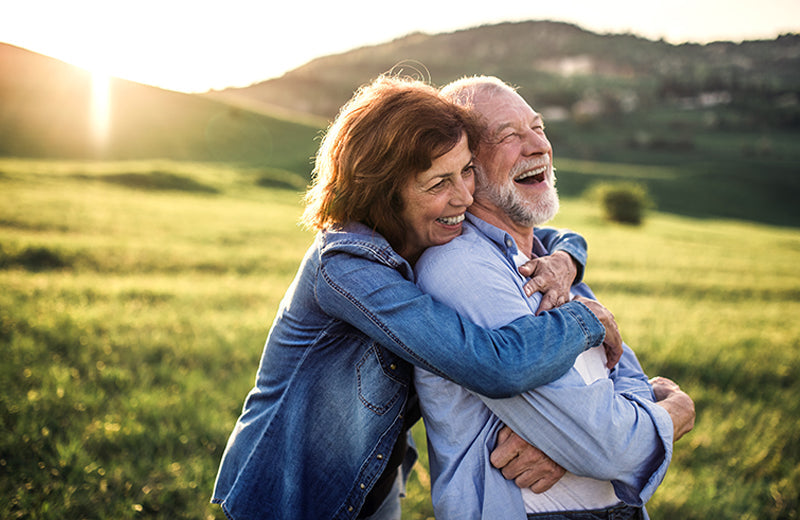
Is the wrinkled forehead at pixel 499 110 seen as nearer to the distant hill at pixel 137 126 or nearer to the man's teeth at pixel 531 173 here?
the man's teeth at pixel 531 173

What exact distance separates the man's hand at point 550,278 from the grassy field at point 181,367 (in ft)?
7.20

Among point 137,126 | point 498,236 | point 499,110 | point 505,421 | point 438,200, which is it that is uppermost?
point 499,110

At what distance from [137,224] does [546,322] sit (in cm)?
1609

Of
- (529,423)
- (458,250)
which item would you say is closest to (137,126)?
(458,250)

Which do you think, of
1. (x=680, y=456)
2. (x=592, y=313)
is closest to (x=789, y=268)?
(x=680, y=456)

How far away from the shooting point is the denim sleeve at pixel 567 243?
2.80m

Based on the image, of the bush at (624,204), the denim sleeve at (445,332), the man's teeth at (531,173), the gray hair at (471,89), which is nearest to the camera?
the denim sleeve at (445,332)

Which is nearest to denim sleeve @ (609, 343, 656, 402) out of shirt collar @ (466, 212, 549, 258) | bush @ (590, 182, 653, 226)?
shirt collar @ (466, 212, 549, 258)

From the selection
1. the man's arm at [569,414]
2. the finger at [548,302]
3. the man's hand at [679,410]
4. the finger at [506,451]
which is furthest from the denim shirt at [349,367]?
the man's hand at [679,410]

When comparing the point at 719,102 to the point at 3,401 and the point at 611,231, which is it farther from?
the point at 3,401

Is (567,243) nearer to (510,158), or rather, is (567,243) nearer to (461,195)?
(510,158)

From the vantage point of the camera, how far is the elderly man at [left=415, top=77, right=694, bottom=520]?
1916 millimetres

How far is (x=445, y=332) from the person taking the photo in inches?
70.9

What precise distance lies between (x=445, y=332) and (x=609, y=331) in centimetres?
92
